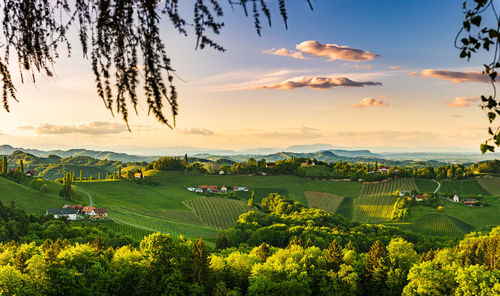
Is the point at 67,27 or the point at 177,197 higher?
the point at 67,27

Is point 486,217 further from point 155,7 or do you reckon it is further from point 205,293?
point 155,7

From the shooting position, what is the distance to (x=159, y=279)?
4281 centimetres

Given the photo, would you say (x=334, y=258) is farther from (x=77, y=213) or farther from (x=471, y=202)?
Answer: (x=471, y=202)

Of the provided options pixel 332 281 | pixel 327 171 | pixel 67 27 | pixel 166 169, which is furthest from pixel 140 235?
pixel 327 171

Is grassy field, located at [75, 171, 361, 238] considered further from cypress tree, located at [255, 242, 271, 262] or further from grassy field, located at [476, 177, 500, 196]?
grassy field, located at [476, 177, 500, 196]

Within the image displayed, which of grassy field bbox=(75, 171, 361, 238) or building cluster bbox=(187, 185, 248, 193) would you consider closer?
grassy field bbox=(75, 171, 361, 238)

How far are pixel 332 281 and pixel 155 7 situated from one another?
166ft

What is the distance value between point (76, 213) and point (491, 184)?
504ft

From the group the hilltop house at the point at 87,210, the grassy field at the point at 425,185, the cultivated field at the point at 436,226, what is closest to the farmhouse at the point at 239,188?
the grassy field at the point at 425,185

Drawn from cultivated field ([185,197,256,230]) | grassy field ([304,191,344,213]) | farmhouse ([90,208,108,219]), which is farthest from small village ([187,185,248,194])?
farmhouse ([90,208,108,219])

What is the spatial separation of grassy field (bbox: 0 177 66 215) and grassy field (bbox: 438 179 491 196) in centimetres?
13661

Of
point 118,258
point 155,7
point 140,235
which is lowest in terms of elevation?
point 140,235

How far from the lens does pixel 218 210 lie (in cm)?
11969

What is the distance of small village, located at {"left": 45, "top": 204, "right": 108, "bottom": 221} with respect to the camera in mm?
89750
